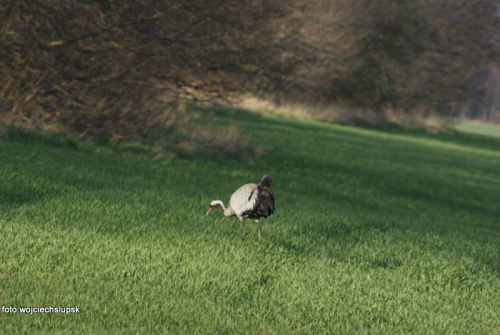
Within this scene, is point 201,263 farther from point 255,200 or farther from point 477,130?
point 477,130

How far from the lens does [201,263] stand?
6793mm

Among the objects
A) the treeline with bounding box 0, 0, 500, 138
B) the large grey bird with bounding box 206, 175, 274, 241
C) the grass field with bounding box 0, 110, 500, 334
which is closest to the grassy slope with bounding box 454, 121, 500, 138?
the treeline with bounding box 0, 0, 500, 138

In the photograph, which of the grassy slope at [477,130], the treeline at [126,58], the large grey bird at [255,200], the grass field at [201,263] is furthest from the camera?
the grassy slope at [477,130]

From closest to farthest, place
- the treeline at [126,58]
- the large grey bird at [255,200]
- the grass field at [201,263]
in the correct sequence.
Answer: the grass field at [201,263]
the large grey bird at [255,200]
the treeline at [126,58]

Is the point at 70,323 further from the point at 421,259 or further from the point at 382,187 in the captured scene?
the point at 382,187

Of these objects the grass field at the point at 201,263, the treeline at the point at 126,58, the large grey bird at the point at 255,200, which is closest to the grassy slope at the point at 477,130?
the treeline at the point at 126,58

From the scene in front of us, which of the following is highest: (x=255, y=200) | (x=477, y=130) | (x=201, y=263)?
(x=255, y=200)

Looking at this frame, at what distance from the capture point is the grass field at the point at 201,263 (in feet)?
18.4

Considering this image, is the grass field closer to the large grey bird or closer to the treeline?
the large grey bird

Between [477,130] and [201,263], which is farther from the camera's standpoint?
[477,130]

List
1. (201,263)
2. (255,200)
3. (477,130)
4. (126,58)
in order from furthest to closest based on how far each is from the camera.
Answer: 1. (477,130)
2. (126,58)
3. (201,263)
4. (255,200)

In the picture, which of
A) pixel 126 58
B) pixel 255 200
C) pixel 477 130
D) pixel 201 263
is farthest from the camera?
pixel 477 130

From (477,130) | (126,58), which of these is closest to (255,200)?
(126,58)

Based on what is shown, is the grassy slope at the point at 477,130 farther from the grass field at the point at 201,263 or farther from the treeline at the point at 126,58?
the grass field at the point at 201,263
